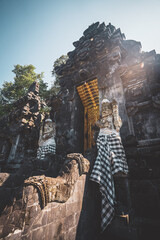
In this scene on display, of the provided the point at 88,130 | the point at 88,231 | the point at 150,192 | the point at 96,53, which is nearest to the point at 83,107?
the point at 88,130

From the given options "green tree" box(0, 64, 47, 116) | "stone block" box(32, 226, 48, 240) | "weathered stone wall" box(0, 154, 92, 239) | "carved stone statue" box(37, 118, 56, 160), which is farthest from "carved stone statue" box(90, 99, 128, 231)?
"green tree" box(0, 64, 47, 116)

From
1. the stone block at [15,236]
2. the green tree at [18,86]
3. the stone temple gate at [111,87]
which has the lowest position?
the stone block at [15,236]

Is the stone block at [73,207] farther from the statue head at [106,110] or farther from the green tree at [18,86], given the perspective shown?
the green tree at [18,86]

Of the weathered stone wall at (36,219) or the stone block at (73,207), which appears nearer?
the weathered stone wall at (36,219)

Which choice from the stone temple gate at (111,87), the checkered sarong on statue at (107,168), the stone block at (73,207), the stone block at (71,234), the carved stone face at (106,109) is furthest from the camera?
the stone temple gate at (111,87)

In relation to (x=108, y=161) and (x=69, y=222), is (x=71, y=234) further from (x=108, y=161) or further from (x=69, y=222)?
(x=108, y=161)

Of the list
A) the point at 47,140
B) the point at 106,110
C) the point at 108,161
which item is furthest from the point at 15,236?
the point at 47,140

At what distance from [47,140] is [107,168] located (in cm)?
332

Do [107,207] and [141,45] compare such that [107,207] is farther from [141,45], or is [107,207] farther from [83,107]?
[141,45]

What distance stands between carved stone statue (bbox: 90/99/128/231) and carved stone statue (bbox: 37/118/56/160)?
2.51 m

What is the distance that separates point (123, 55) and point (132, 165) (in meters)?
7.14

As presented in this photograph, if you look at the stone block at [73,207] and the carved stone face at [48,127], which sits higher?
the carved stone face at [48,127]

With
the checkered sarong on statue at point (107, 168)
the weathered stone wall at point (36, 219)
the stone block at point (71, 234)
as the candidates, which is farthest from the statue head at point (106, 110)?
the stone block at point (71, 234)

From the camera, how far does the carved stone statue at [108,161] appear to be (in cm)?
250
